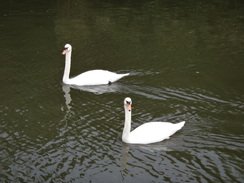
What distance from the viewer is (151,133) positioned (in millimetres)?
9086

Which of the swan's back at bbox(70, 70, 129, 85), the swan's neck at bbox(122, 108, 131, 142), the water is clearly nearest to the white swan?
the swan's neck at bbox(122, 108, 131, 142)

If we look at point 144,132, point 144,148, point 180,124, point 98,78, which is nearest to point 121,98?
point 98,78

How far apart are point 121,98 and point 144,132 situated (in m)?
2.67

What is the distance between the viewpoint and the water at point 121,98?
8266 millimetres

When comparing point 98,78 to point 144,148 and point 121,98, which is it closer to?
point 121,98

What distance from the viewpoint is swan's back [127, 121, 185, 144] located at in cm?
907

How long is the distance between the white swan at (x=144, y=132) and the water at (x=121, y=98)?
0.56ft

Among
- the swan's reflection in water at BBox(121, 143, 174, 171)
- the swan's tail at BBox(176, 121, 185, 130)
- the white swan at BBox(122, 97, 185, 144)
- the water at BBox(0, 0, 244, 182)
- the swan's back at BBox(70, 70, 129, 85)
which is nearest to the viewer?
the water at BBox(0, 0, 244, 182)

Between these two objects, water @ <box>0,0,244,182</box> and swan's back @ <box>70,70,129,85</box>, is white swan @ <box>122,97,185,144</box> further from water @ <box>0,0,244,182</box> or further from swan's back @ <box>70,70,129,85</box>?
swan's back @ <box>70,70,129,85</box>

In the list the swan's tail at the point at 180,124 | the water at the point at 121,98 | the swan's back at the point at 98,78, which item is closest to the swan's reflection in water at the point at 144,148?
the water at the point at 121,98

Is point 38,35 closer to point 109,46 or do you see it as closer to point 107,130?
point 109,46

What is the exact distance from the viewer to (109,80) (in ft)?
41.7

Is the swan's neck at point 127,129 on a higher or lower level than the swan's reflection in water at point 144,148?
higher

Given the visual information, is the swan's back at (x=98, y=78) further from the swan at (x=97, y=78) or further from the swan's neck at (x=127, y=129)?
the swan's neck at (x=127, y=129)
